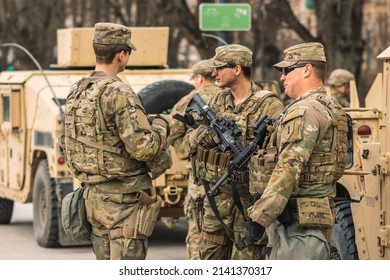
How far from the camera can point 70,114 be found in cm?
845

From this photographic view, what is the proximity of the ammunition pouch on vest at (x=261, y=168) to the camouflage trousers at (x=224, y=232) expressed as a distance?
2.50 ft

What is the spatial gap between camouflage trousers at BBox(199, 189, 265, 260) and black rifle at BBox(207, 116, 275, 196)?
0.62 ft

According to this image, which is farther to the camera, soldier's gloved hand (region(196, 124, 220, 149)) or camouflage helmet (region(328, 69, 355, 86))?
camouflage helmet (region(328, 69, 355, 86))

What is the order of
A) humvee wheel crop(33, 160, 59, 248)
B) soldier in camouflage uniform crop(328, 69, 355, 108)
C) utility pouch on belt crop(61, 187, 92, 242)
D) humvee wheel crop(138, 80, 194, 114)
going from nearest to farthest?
utility pouch on belt crop(61, 187, 92, 242) → humvee wheel crop(138, 80, 194, 114) → humvee wheel crop(33, 160, 59, 248) → soldier in camouflage uniform crop(328, 69, 355, 108)

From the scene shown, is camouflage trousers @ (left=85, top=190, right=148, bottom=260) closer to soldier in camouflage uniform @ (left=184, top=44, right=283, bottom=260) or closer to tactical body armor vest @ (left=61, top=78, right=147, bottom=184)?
tactical body armor vest @ (left=61, top=78, right=147, bottom=184)

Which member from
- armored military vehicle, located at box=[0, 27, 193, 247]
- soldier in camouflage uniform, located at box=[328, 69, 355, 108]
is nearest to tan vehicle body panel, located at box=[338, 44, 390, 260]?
armored military vehicle, located at box=[0, 27, 193, 247]

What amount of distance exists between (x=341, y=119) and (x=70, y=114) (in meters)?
1.79

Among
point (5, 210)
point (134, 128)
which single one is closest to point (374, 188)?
point (134, 128)

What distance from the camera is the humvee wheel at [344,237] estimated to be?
31.6ft

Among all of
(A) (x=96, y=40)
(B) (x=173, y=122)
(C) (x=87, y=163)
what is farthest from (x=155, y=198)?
(B) (x=173, y=122)

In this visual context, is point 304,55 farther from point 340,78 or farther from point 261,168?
point 340,78

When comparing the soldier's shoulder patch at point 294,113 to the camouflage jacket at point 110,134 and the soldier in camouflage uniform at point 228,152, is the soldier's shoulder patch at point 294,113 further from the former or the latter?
the soldier in camouflage uniform at point 228,152

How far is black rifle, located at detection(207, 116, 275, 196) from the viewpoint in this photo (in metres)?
8.26

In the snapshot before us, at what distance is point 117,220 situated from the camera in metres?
8.33
